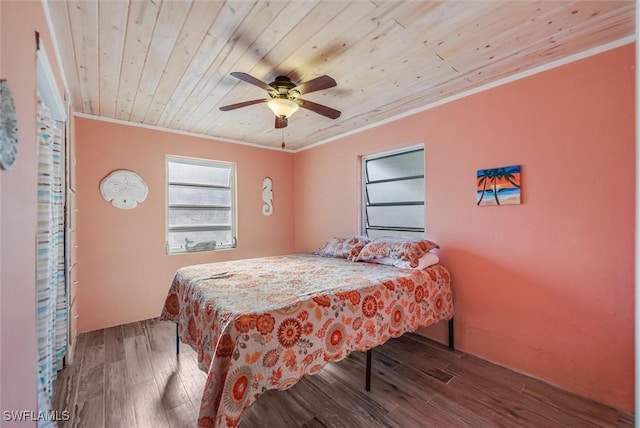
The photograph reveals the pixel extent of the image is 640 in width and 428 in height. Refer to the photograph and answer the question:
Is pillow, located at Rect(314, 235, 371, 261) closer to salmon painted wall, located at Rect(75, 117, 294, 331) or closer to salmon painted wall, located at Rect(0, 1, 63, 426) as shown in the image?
salmon painted wall, located at Rect(75, 117, 294, 331)

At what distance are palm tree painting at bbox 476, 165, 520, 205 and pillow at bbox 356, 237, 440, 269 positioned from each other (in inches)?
24.9

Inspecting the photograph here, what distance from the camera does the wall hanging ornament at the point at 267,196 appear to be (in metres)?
4.42

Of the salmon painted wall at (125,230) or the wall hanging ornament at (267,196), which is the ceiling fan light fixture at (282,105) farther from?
the wall hanging ornament at (267,196)

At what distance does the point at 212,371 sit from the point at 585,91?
2987mm

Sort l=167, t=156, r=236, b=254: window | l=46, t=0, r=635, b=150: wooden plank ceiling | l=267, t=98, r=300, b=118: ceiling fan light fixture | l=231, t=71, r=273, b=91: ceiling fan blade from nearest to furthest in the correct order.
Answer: l=46, t=0, r=635, b=150: wooden plank ceiling → l=231, t=71, r=273, b=91: ceiling fan blade → l=267, t=98, r=300, b=118: ceiling fan light fixture → l=167, t=156, r=236, b=254: window

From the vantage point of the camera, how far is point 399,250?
2635 mm

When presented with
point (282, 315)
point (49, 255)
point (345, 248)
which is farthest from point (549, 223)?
point (49, 255)

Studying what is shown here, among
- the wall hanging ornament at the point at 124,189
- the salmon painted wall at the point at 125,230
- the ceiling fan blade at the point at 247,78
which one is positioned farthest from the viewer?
the wall hanging ornament at the point at 124,189

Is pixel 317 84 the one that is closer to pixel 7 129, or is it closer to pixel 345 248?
pixel 7 129

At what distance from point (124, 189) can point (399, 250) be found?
3.22 m

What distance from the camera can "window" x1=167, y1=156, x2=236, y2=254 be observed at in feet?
12.2

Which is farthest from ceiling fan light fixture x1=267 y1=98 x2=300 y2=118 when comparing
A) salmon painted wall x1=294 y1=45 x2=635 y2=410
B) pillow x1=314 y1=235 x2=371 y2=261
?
pillow x1=314 y1=235 x2=371 y2=261

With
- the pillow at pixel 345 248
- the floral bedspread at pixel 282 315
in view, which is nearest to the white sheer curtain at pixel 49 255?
the floral bedspread at pixel 282 315

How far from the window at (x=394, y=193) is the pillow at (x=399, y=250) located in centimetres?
40
